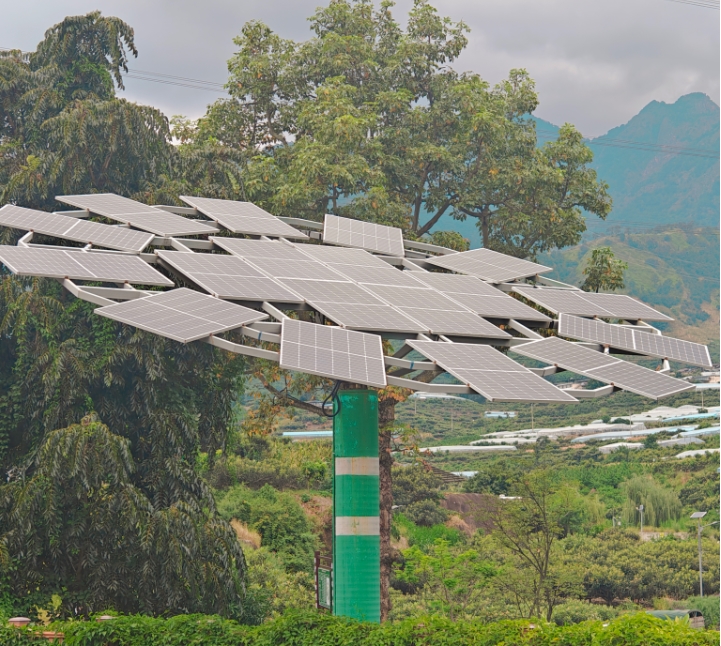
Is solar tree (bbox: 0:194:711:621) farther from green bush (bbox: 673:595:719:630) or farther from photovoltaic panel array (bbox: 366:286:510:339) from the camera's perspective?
green bush (bbox: 673:595:719:630)

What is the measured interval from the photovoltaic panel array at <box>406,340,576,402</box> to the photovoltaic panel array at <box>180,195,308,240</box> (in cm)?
612

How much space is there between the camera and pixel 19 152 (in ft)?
80.3

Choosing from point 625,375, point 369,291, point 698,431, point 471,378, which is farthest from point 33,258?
point 698,431

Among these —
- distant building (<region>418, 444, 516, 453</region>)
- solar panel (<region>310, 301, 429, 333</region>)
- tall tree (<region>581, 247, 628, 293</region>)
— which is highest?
tall tree (<region>581, 247, 628, 293</region>)

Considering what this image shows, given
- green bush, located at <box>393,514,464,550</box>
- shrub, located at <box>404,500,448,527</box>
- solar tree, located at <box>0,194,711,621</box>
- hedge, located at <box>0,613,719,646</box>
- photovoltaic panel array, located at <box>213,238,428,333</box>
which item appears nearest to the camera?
hedge, located at <box>0,613,719,646</box>

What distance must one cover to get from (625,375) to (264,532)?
2191cm

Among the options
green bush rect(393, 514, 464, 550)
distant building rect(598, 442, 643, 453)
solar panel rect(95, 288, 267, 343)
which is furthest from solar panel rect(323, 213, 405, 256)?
distant building rect(598, 442, 643, 453)

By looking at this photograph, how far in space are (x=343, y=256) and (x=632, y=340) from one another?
17.2ft

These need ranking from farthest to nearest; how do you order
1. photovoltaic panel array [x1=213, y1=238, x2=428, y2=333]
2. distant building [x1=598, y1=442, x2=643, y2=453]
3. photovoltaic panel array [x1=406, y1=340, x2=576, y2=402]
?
distant building [x1=598, y1=442, x2=643, y2=453]
photovoltaic panel array [x1=213, y1=238, x2=428, y2=333]
photovoltaic panel array [x1=406, y1=340, x2=576, y2=402]

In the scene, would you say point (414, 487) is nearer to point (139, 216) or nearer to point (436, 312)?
point (139, 216)

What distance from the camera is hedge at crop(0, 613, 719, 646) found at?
11.3 meters

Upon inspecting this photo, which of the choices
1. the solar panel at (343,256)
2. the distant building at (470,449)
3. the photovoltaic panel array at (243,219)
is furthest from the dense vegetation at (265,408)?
the distant building at (470,449)

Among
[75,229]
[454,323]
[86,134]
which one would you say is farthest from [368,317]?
[86,134]

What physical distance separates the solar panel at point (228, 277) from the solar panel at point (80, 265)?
1.58 ft
